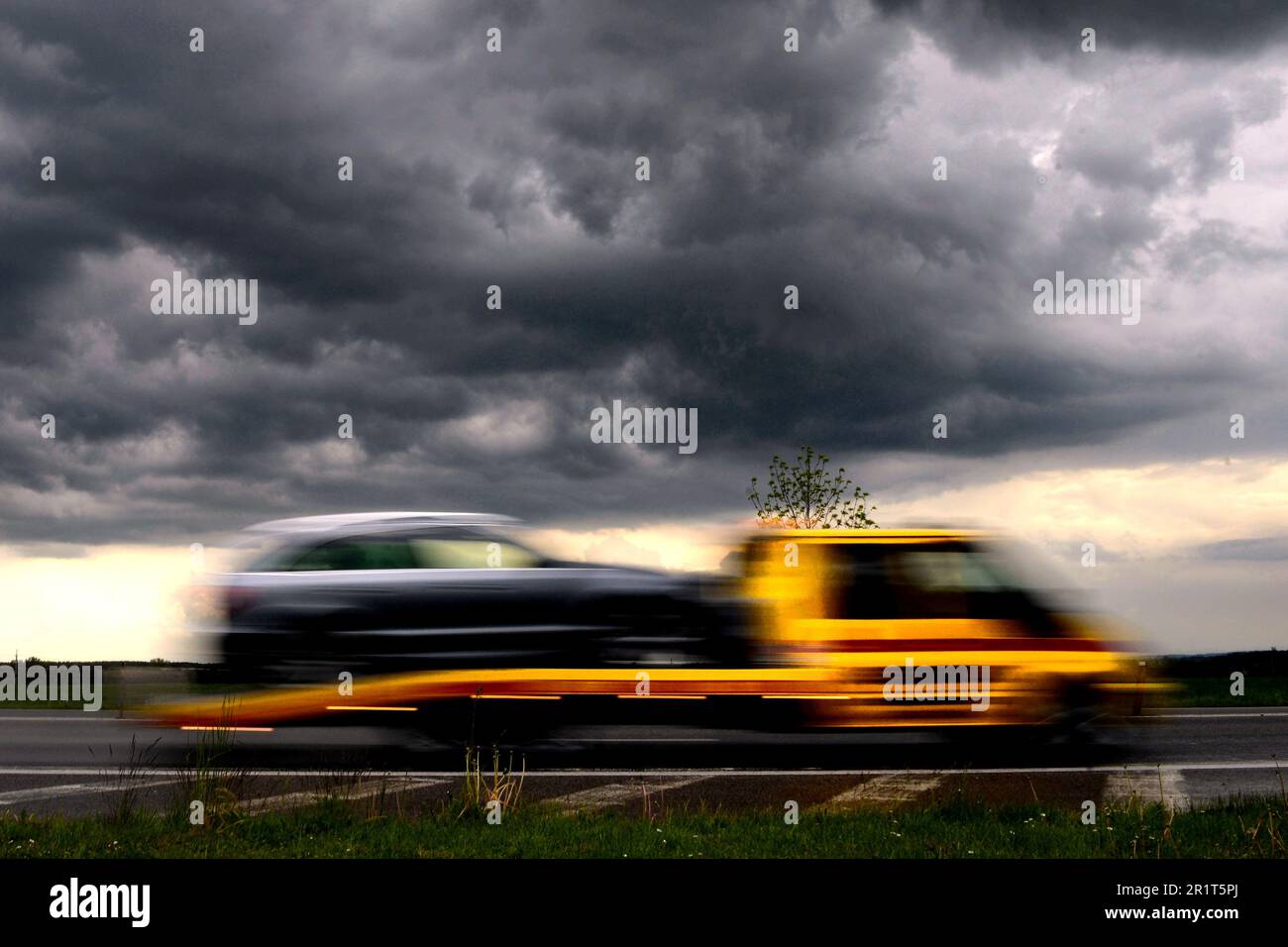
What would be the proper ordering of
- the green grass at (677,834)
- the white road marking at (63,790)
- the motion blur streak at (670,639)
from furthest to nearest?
1. the motion blur streak at (670,639)
2. the white road marking at (63,790)
3. the green grass at (677,834)

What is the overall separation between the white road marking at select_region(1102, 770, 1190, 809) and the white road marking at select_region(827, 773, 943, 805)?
1.22 meters

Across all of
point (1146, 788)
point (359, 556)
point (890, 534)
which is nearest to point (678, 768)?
point (890, 534)

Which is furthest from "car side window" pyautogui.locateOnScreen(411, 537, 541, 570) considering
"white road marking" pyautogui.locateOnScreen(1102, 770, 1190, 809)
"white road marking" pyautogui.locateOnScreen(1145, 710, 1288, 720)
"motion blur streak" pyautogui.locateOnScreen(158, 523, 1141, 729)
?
"white road marking" pyautogui.locateOnScreen(1145, 710, 1288, 720)

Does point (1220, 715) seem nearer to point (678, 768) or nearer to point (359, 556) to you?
point (678, 768)

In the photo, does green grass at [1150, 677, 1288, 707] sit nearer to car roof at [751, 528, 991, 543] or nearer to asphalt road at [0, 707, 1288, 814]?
asphalt road at [0, 707, 1288, 814]

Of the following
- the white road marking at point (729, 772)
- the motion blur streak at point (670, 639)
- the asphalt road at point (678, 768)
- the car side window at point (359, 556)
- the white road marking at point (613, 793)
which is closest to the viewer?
the white road marking at point (613, 793)

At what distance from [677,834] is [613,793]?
195 cm

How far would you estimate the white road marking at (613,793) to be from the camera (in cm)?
819

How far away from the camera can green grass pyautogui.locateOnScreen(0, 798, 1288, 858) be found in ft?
21.2

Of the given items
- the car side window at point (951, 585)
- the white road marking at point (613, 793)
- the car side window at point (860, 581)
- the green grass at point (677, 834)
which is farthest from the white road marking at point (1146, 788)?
the white road marking at point (613, 793)

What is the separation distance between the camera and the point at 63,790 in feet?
30.8

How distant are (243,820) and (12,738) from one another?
812 centimetres

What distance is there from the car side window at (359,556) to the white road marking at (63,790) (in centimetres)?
199

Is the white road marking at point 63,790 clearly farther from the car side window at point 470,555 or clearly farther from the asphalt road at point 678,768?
the car side window at point 470,555
